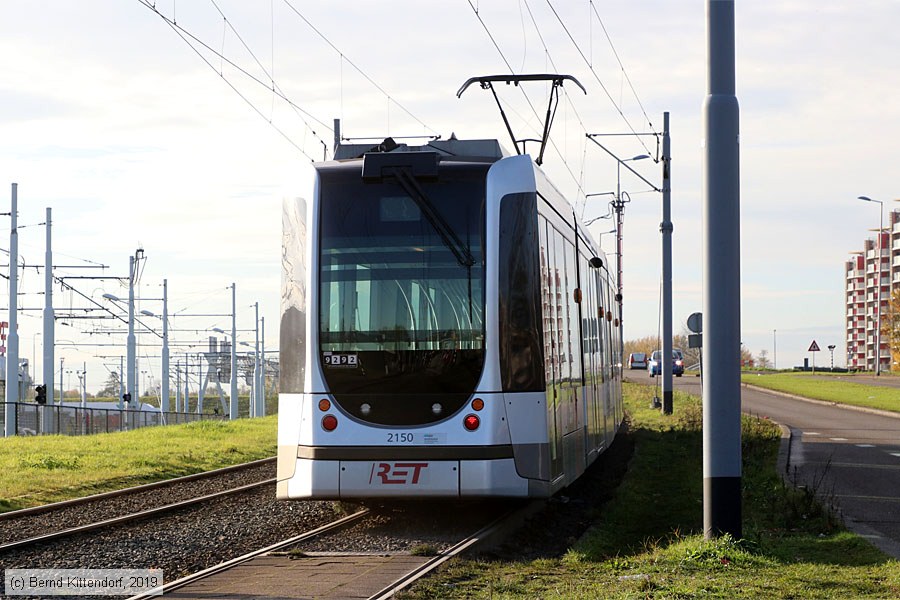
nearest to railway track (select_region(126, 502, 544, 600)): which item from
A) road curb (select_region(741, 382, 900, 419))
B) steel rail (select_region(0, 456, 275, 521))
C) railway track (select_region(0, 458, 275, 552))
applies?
railway track (select_region(0, 458, 275, 552))

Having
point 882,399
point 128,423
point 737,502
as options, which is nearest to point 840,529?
point 737,502

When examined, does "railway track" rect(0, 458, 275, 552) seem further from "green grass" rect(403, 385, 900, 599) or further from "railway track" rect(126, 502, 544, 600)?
"green grass" rect(403, 385, 900, 599)

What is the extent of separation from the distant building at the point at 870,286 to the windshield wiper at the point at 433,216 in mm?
153330

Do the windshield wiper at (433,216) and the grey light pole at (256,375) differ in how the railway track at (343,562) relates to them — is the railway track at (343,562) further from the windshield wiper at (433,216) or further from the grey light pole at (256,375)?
the grey light pole at (256,375)

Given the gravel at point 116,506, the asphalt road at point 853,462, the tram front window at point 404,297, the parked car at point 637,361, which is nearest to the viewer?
the tram front window at point 404,297

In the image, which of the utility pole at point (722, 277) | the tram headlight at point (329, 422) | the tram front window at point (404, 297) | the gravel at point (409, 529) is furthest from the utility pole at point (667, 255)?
the utility pole at point (722, 277)

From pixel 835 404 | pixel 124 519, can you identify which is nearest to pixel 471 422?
pixel 124 519

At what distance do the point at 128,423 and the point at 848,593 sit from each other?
49562 millimetres

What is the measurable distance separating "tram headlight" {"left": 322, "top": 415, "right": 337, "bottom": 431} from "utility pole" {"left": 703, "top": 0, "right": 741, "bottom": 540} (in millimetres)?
3409

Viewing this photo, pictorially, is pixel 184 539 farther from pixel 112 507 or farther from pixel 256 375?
pixel 256 375

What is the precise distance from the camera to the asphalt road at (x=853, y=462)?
13109 mm

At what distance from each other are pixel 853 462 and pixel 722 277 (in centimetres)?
1108

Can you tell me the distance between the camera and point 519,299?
11.9m

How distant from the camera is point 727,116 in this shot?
33.3 ft
